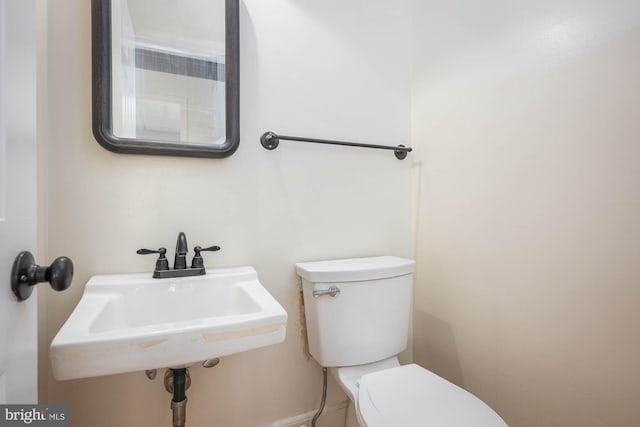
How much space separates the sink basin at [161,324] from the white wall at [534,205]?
2.72 ft

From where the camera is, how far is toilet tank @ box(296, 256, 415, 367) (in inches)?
42.6

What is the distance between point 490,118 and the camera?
1111 millimetres

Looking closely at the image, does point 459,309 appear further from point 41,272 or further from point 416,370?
point 41,272

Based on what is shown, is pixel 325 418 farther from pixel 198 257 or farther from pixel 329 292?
pixel 198 257

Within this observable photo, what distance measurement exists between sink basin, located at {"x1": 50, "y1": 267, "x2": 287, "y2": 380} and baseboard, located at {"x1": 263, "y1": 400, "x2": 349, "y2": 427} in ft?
1.96

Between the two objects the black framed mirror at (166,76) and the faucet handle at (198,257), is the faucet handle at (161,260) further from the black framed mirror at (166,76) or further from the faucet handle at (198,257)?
the black framed mirror at (166,76)

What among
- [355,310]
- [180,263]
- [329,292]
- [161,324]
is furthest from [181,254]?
[355,310]

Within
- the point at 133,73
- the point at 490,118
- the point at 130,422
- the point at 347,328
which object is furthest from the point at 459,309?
the point at 133,73

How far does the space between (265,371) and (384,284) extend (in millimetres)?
581

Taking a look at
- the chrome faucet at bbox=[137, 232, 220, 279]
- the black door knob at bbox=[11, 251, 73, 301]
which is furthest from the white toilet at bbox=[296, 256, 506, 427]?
the black door knob at bbox=[11, 251, 73, 301]

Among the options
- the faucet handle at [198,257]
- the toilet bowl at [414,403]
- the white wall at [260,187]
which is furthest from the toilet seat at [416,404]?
the faucet handle at [198,257]

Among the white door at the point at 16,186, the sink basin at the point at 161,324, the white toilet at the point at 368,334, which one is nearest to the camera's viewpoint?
the white door at the point at 16,186

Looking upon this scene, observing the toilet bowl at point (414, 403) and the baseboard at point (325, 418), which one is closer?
the toilet bowl at point (414, 403)

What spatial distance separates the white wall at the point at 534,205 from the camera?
794 mm
